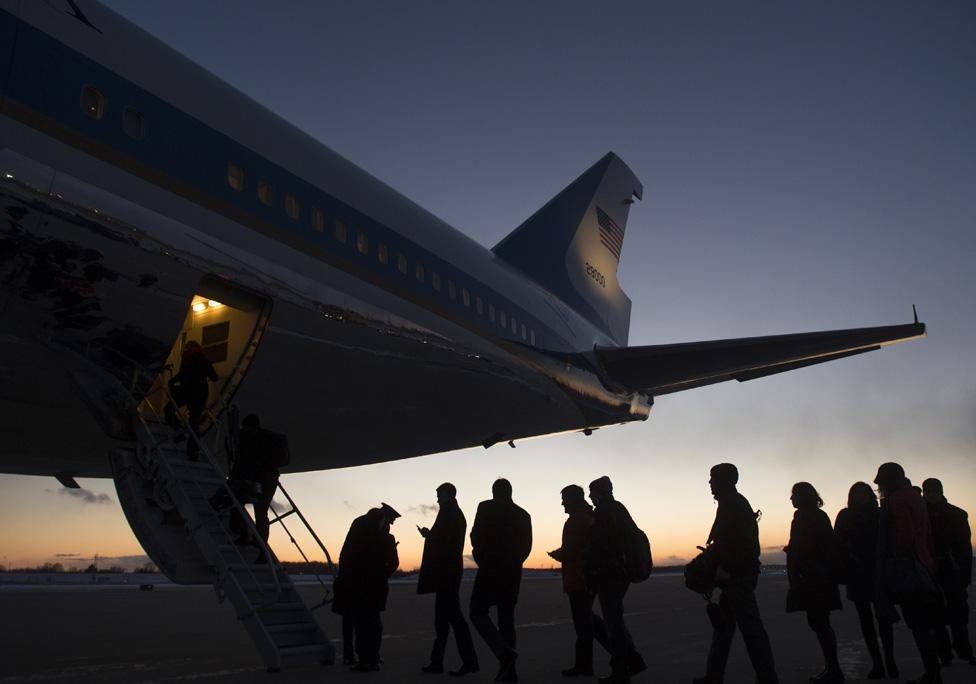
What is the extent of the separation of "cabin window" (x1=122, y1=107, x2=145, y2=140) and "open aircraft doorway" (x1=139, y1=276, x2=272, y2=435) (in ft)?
4.54

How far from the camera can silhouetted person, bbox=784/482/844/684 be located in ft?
18.5

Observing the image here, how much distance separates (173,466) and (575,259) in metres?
15.1

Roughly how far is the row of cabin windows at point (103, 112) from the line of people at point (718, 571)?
154 inches

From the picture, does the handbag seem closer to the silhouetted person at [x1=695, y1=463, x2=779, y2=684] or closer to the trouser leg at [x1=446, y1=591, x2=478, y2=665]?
the silhouetted person at [x1=695, y1=463, x2=779, y2=684]

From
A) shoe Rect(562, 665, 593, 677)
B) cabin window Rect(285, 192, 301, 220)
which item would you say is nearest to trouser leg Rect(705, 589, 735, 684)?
shoe Rect(562, 665, 593, 677)

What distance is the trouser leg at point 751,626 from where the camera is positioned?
5070 millimetres

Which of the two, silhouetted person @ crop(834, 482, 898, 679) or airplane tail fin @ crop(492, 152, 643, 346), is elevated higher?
airplane tail fin @ crop(492, 152, 643, 346)

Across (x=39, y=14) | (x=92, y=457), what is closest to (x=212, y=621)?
(x=92, y=457)

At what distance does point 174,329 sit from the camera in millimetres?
7559

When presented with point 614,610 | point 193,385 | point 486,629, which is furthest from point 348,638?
point 193,385

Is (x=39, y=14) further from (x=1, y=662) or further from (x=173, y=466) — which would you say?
(x=1, y=662)

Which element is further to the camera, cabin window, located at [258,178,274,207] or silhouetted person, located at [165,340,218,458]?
cabin window, located at [258,178,274,207]

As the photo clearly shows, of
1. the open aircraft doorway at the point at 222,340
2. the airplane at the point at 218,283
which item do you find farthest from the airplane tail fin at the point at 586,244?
the open aircraft doorway at the point at 222,340

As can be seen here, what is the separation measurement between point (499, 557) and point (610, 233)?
17992 millimetres
